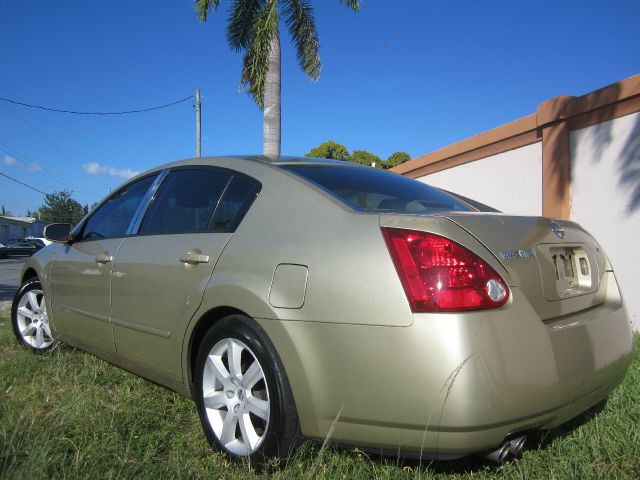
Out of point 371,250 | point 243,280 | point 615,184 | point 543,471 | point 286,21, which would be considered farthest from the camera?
point 286,21

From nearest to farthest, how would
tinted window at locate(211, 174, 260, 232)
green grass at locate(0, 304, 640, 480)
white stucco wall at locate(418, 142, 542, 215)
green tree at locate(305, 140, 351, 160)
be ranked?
green grass at locate(0, 304, 640, 480) → tinted window at locate(211, 174, 260, 232) → white stucco wall at locate(418, 142, 542, 215) → green tree at locate(305, 140, 351, 160)

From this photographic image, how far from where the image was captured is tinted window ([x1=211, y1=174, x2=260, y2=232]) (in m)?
2.55

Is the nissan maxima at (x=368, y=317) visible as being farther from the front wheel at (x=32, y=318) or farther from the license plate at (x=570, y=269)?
the front wheel at (x=32, y=318)

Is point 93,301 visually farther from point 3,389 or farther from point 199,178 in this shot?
point 199,178

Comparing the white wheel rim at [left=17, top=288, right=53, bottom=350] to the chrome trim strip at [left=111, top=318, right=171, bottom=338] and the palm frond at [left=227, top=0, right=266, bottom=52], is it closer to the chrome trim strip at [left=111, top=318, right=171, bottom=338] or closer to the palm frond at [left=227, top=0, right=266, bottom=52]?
the chrome trim strip at [left=111, top=318, right=171, bottom=338]

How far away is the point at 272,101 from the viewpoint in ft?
39.3

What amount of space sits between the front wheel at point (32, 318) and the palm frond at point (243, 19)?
32.7 feet

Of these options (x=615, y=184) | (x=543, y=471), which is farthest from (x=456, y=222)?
(x=615, y=184)

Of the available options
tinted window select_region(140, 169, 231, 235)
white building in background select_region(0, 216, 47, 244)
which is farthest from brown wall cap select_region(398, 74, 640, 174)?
white building in background select_region(0, 216, 47, 244)

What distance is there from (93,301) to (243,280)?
5.37 feet

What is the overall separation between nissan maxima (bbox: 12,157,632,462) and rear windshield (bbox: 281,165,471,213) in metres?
0.02

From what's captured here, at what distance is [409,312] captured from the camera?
5.99 feet

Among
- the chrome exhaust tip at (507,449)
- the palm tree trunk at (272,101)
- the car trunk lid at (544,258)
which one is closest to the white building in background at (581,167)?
the car trunk lid at (544,258)

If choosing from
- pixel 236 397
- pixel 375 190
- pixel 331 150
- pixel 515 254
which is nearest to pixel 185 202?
pixel 375 190
